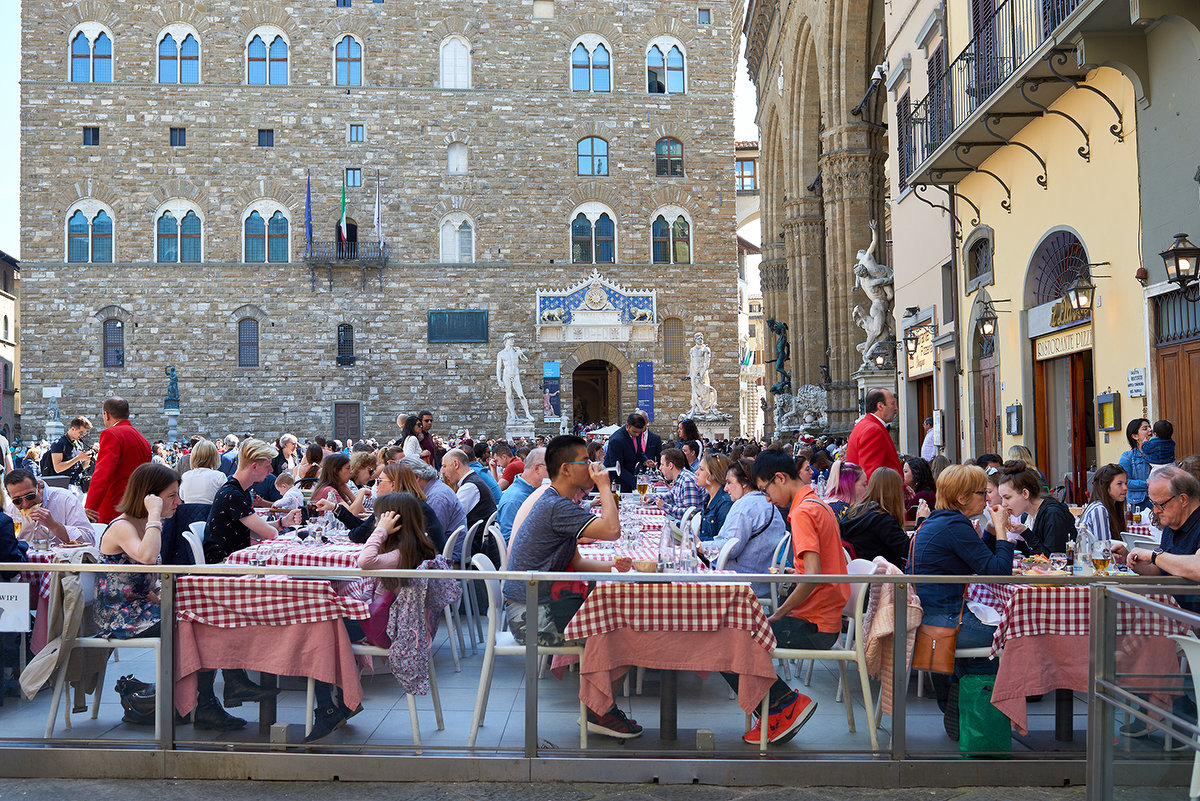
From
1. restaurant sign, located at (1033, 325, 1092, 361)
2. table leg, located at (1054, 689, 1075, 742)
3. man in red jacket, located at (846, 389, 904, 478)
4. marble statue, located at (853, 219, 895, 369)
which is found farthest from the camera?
marble statue, located at (853, 219, 895, 369)

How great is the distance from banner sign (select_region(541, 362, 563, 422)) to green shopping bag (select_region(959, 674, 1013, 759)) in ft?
83.0

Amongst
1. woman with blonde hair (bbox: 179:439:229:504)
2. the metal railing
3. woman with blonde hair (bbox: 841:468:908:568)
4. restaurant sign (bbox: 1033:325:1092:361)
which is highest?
restaurant sign (bbox: 1033:325:1092:361)

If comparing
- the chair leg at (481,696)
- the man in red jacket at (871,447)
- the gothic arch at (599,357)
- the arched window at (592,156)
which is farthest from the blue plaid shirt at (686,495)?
the arched window at (592,156)

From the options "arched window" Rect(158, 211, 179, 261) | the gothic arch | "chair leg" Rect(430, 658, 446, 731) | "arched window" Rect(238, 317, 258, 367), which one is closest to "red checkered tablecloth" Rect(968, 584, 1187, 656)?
"chair leg" Rect(430, 658, 446, 731)

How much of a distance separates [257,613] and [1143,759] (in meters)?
3.16

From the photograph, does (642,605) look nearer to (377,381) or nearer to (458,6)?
(377,381)

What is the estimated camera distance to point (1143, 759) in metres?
2.91

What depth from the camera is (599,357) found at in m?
29.5

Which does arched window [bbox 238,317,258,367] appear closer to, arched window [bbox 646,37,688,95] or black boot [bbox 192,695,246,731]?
arched window [bbox 646,37,688,95]

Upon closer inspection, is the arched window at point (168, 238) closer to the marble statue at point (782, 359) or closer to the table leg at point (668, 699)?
the marble statue at point (782, 359)

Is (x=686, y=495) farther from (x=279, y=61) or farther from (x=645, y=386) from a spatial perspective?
(x=279, y=61)

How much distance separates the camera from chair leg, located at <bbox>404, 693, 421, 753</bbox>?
406cm

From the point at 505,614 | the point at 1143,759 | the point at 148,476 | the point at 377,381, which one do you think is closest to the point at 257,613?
the point at 505,614

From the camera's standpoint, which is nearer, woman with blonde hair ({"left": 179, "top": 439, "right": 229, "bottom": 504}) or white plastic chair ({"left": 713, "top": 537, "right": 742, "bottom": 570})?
white plastic chair ({"left": 713, "top": 537, "right": 742, "bottom": 570})
